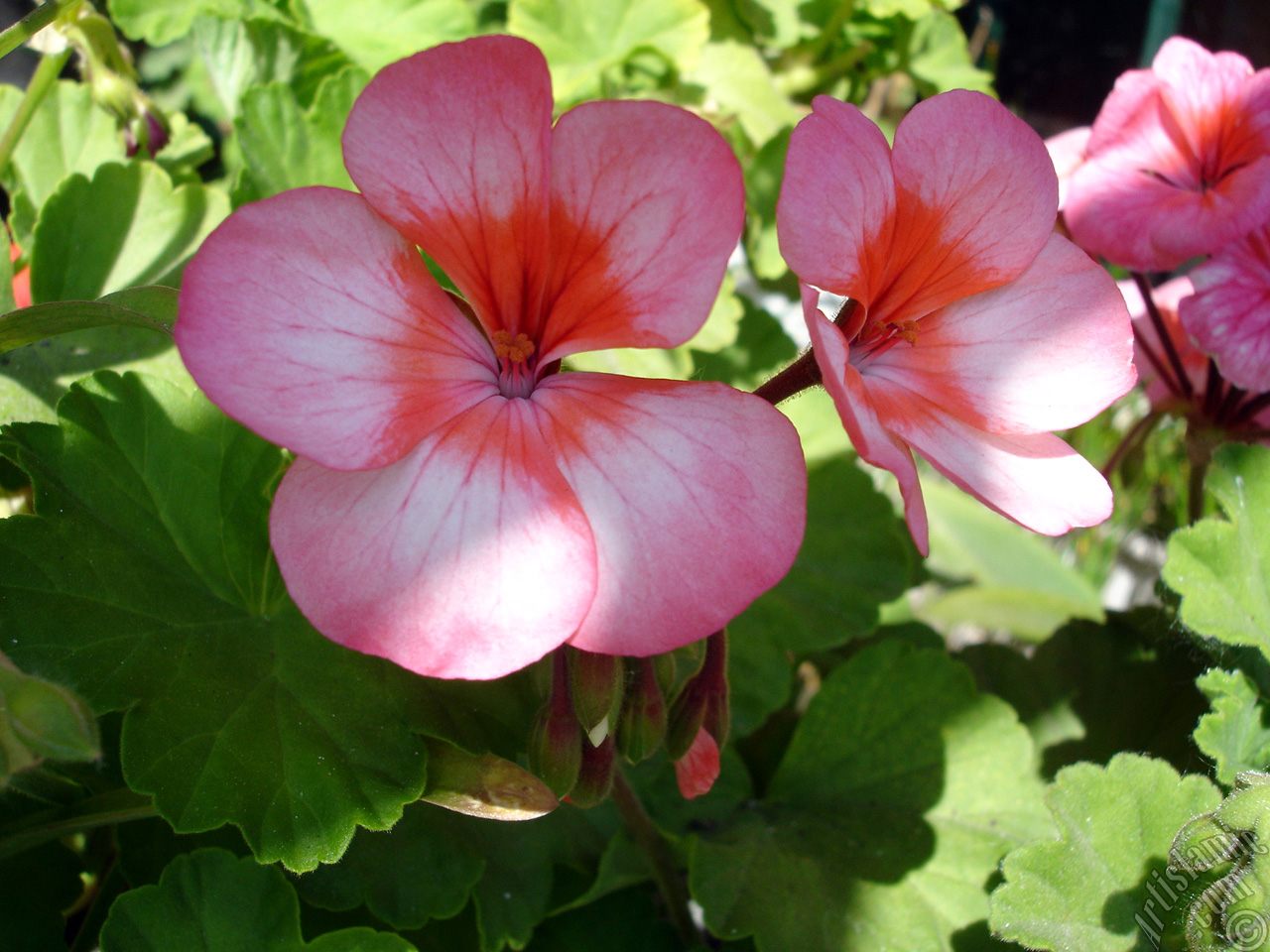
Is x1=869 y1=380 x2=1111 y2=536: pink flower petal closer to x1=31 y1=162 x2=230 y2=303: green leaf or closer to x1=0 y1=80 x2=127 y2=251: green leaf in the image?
x1=31 y1=162 x2=230 y2=303: green leaf

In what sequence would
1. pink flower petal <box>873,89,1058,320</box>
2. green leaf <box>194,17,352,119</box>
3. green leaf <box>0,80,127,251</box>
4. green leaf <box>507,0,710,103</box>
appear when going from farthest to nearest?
green leaf <box>507,0,710,103</box> < green leaf <box>194,17,352,119</box> < green leaf <box>0,80,127,251</box> < pink flower petal <box>873,89,1058,320</box>

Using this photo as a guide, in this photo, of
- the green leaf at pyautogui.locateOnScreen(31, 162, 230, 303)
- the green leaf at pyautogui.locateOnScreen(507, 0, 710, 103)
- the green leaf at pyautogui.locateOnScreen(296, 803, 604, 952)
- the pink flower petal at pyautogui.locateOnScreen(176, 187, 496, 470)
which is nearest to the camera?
the pink flower petal at pyautogui.locateOnScreen(176, 187, 496, 470)

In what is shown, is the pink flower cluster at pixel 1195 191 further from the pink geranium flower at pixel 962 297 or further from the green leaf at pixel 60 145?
the green leaf at pixel 60 145

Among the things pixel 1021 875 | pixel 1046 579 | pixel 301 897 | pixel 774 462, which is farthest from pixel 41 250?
pixel 1046 579

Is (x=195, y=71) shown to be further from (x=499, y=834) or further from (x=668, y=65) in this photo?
(x=499, y=834)

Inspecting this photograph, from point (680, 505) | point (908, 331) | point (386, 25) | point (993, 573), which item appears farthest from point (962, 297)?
point (993, 573)

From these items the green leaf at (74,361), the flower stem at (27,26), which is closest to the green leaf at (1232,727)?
the green leaf at (74,361)

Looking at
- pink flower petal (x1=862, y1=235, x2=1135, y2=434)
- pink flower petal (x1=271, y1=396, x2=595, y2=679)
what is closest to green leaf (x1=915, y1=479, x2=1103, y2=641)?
pink flower petal (x1=862, y1=235, x2=1135, y2=434)
